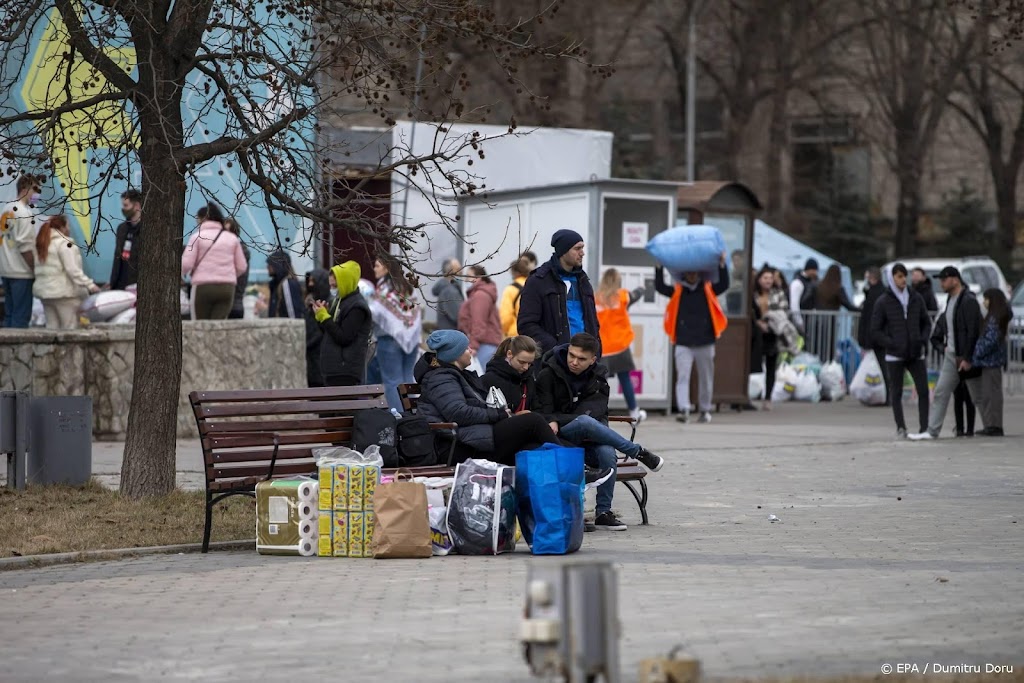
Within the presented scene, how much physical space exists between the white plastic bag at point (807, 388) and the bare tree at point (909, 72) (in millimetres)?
16814

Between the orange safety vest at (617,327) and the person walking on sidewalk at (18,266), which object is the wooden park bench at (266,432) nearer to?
the person walking on sidewalk at (18,266)

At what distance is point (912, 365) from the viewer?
17.7 meters

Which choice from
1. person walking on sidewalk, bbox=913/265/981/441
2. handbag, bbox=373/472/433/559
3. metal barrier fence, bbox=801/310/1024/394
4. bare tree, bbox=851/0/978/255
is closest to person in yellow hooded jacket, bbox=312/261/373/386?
person walking on sidewalk, bbox=913/265/981/441

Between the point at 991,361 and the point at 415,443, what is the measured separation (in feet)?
27.2

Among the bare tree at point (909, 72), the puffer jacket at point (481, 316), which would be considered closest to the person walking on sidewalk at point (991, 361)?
the puffer jacket at point (481, 316)

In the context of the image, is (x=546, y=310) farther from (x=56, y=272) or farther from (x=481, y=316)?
(x=56, y=272)

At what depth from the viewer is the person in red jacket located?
17.7 meters

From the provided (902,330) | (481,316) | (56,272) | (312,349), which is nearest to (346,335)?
(312,349)

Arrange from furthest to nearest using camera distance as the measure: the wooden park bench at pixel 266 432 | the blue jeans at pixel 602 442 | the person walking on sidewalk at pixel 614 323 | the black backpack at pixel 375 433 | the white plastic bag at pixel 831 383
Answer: the white plastic bag at pixel 831 383 → the person walking on sidewalk at pixel 614 323 → the blue jeans at pixel 602 442 → the black backpack at pixel 375 433 → the wooden park bench at pixel 266 432

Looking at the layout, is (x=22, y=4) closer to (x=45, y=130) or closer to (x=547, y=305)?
(x=45, y=130)

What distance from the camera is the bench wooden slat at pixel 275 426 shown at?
980 centimetres

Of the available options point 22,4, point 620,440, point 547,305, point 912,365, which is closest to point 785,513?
point 620,440

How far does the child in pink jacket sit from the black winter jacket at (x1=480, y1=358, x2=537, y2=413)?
720 centimetres

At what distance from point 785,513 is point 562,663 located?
256 inches
